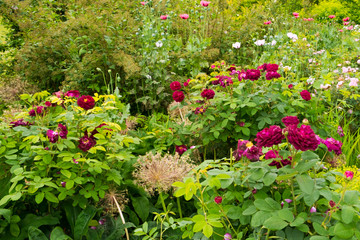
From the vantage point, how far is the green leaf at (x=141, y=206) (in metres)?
2.27

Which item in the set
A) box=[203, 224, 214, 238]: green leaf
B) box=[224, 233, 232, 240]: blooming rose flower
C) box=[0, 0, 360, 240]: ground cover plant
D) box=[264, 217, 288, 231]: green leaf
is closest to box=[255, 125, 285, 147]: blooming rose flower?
box=[0, 0, 360, 240]: ground cover plant

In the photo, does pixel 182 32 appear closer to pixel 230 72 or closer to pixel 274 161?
pixel 230 72

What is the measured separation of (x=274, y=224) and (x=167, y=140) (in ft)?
5.14

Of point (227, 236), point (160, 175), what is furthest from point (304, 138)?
point (160, 175)

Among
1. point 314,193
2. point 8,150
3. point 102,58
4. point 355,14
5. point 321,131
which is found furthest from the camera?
point 355,14

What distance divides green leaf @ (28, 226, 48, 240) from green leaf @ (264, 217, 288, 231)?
1259 millimetres

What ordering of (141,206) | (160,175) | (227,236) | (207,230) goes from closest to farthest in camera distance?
1. (207,230)
2. (227,236)
3. (160,175)
4. (141,206)

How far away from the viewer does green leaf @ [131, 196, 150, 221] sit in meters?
2.27

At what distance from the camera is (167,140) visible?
277cm

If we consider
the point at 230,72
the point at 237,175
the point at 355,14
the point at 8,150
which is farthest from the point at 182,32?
the point at 355,14

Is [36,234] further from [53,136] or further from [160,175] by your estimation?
[160,175]

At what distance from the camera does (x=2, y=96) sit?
402cm

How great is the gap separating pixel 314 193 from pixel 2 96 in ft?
12.5

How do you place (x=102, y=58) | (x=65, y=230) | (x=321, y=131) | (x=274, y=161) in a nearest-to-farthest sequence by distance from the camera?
(x=274, y=161), (x=65, y=230), (x=321, y=131), (x=102, y=58)
